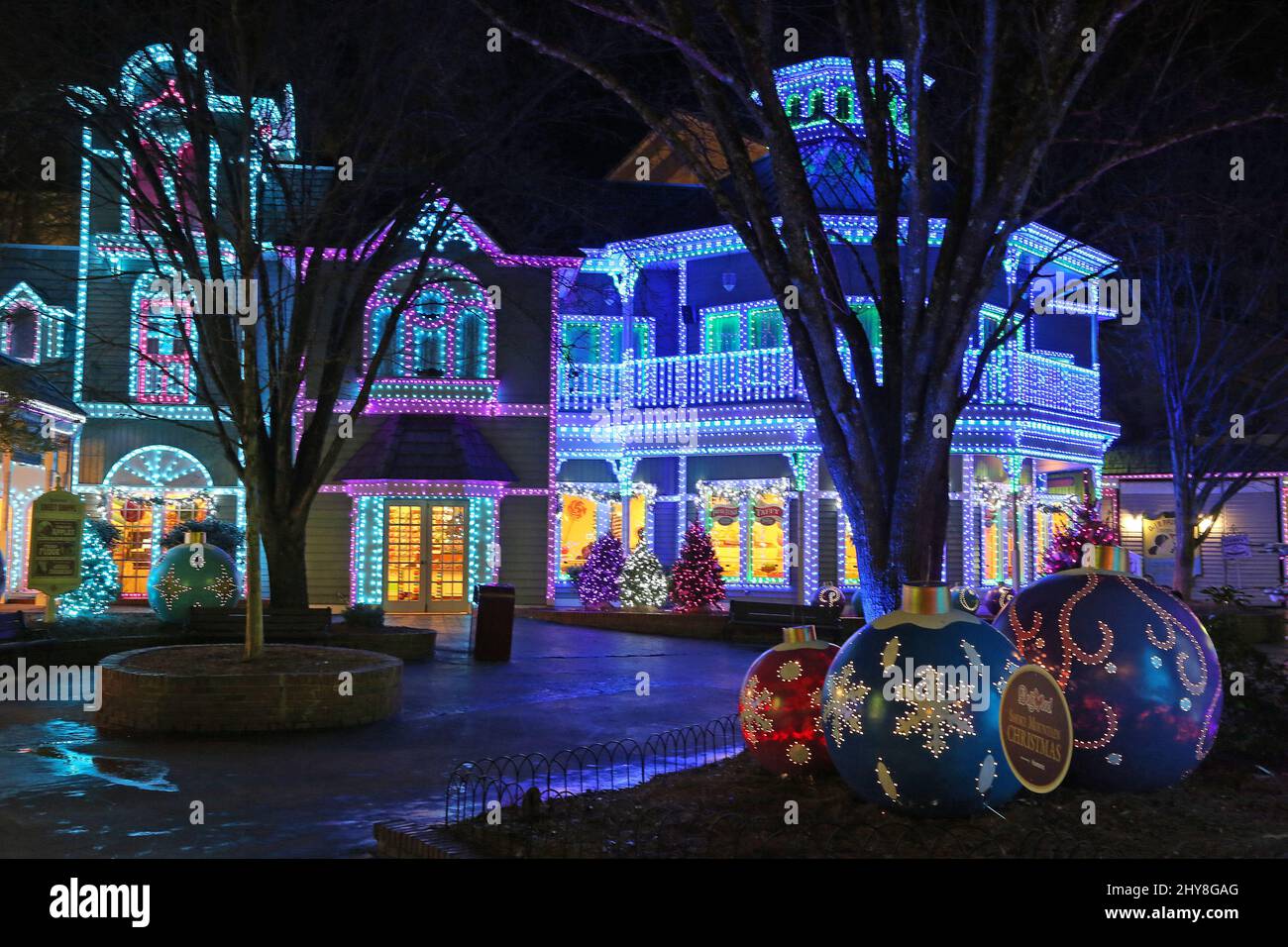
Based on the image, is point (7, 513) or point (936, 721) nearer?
point (936, 721)

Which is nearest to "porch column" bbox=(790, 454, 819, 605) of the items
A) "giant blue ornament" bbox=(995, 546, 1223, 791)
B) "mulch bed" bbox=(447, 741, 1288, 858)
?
"mulch bed" bbox=(447, 741, 1288, 858)

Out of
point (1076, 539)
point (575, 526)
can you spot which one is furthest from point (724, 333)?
point (1076, 539)

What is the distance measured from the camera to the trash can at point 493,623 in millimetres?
16578

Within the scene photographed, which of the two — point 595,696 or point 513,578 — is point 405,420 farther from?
point 595,696

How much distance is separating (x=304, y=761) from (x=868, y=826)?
17.8ft

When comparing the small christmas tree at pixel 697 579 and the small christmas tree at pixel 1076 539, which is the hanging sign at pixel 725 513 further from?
the small christmas tree at pixel 1076 539

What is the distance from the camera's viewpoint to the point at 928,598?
6.55 m

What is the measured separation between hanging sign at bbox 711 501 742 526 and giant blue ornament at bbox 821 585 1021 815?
18674 mm

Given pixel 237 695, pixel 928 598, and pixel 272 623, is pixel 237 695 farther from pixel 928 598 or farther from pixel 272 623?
pixel 928 598

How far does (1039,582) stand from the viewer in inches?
300

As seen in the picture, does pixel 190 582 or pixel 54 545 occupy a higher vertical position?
pixel 54 545

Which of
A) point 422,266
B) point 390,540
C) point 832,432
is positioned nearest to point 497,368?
point 390,540

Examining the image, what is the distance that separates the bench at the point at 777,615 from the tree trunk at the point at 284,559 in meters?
8.07
